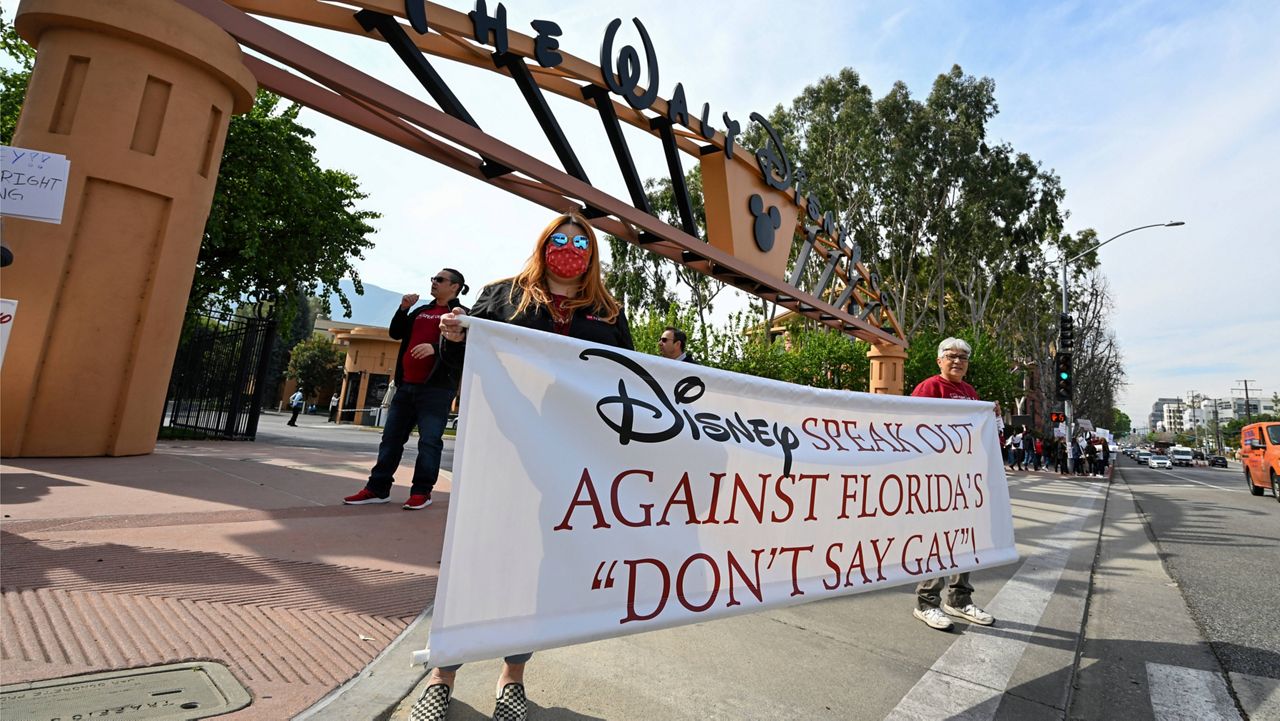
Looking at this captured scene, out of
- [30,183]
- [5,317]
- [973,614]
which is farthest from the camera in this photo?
[973,614]

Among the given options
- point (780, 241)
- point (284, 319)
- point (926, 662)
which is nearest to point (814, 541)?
point (926, 662)

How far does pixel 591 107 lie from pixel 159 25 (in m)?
4.38

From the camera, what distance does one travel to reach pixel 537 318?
7.63 ft

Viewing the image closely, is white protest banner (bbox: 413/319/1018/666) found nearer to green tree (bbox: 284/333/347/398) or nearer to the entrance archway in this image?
the entrance archway

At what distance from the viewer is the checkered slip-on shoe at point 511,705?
6.30 feet

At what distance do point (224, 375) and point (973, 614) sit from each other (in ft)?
39.7

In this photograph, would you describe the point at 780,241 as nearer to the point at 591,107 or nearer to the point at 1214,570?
the point at 591,107

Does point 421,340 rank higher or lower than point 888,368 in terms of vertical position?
lower

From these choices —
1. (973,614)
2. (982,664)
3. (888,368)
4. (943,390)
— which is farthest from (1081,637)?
(888,368)

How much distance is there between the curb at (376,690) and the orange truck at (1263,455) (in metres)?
18.1

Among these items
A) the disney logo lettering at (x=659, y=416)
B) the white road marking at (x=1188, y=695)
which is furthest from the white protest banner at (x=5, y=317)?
the white road marking at (x=1188, y=695)

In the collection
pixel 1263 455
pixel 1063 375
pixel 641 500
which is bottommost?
pixel 641 500

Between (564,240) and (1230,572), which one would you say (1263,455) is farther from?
(564,240)

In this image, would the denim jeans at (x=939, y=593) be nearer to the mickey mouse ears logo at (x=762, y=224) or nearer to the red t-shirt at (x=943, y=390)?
the red t-shirt at (x=943, y=390)
